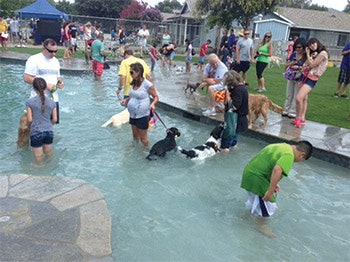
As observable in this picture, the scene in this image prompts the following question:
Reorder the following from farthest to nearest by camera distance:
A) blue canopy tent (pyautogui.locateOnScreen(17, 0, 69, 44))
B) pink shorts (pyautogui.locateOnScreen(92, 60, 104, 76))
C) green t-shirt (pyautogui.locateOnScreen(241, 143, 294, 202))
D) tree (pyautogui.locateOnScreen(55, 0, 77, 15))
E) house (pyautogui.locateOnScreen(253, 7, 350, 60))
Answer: tree (pyautogui.locateOnScreen(55, 0, 77, 15)), house (pyautogui.locateOnScreen(253, 7, 350, 60)), blue canopy tent (pyautogui.locateOnScreen(17, 0, 69, 44)), pink shorts (pyautogui.locateOnScreen(92, 60, 104, 76)), green t-shirt (pyautogui.locateOnScreen(241, 143, 294, 202))

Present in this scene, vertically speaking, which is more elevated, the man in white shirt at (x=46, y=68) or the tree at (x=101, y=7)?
the tree at (x=101, y=7)

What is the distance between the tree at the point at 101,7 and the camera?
57719 mm

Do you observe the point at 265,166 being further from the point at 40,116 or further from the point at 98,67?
the point at 98,67

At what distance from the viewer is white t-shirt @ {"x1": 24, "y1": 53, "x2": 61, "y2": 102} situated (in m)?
5.45

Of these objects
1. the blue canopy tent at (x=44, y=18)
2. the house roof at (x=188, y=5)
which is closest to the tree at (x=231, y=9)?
the blue canopy tent at (x=44, y=18)

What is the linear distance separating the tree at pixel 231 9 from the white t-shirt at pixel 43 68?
18024mm

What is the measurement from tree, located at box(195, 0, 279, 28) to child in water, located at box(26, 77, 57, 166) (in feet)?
61.6

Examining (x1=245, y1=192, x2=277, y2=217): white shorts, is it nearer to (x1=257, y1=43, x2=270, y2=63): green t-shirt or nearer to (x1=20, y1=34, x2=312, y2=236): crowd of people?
(x1=20, y1=34, x2=312, y2=236): crowd of people

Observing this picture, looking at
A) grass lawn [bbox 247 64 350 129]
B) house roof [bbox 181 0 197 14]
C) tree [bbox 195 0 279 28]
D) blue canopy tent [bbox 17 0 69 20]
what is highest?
house roof [bbox 181 0 197 14]

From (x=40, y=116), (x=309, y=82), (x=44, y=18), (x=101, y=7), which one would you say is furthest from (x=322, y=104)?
(x=101, y=7)

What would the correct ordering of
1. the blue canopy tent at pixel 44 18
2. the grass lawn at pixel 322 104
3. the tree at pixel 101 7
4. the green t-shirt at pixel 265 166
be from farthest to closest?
1. the tree at pixel 101 7
2. the blue canopy tent at pixel 44 18
3. the grass lawn at pixel 322 104
4. the green t-shirt at pixel 265 166

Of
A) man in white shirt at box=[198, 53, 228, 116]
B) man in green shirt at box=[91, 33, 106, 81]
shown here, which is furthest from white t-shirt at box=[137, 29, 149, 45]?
man in white shirt at box=[198, 53, 228, 116]

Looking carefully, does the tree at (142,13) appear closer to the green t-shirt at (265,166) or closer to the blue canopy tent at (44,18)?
the blue canopy tent at (44,18)

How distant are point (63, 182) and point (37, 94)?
157cm
